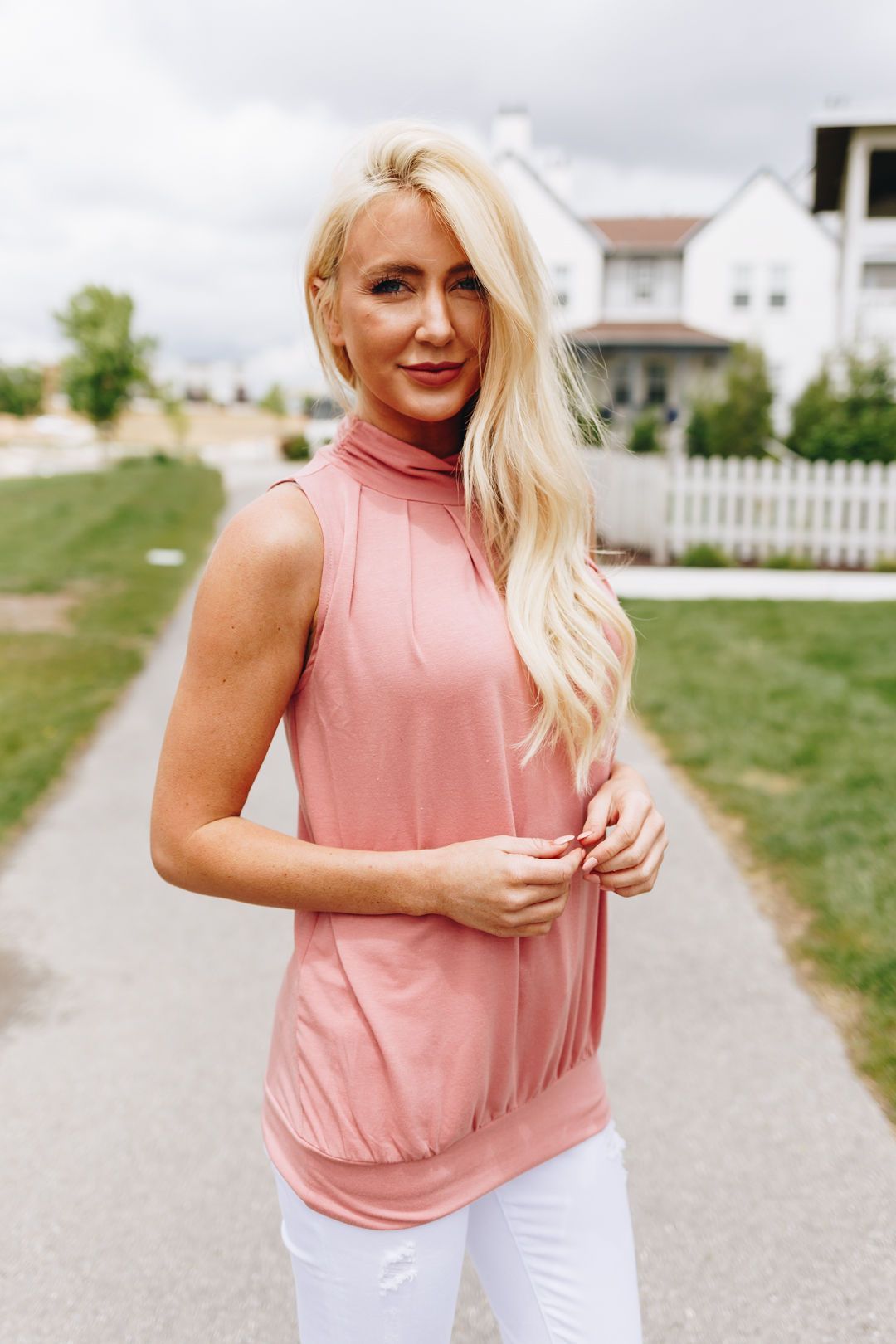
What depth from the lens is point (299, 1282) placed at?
155 centimetres

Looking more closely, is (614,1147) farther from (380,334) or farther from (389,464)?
(380,334)

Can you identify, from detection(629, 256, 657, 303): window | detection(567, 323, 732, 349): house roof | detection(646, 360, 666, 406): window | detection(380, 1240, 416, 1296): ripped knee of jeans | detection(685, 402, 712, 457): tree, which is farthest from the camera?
detection(629, 256, 657, 303): window

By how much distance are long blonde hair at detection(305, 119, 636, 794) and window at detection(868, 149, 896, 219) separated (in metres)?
31.0

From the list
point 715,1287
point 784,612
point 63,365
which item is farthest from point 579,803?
point 63,365

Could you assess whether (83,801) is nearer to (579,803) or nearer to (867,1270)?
(867,1270)

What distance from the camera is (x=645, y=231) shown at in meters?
41.7

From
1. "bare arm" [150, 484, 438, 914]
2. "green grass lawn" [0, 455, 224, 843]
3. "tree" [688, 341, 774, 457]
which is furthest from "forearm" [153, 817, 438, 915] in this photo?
"tree" [688, 341, 774, 457]

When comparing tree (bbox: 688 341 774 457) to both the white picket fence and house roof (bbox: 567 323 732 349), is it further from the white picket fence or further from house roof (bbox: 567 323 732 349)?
house roof (bbox: 567 323 732 349)

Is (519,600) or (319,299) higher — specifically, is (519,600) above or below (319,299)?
below

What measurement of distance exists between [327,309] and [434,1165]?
3.82 ft

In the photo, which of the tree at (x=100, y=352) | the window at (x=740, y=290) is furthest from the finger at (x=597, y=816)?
the tree at (x=100, y=352)

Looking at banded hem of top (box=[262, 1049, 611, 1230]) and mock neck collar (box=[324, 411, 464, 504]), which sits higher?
mock neck collar (box=[324, 411, 464, 504])

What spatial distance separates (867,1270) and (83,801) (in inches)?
172

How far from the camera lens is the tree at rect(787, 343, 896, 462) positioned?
16.0 m
